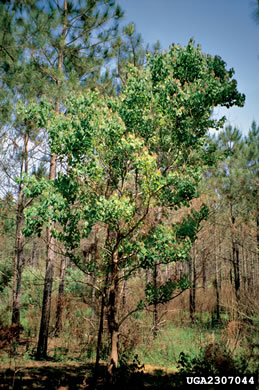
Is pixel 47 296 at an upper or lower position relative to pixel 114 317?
upper

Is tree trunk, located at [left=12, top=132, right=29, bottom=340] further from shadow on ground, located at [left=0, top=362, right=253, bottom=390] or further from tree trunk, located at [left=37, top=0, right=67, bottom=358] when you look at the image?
shadow on ground, located at [left=0, top=362, right=253, bottom=390]

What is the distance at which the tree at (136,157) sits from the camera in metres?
5.36

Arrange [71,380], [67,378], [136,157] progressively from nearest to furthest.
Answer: [136,157]
[71,380]
[67,378]

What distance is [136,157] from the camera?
5.21m

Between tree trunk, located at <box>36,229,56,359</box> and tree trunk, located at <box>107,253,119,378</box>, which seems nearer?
tree trunk, located at <box>107,253,119,378</box>

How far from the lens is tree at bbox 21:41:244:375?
211 inches

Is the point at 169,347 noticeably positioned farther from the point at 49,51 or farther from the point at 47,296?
the point at 49,51

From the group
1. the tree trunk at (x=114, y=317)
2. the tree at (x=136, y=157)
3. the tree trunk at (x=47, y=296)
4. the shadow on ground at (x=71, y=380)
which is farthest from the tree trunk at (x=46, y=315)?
the tree trunk at (x=114, y=317)

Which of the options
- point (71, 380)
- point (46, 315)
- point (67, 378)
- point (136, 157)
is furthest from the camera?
point (46, 315)

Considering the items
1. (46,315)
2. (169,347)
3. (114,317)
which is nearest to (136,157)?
(114,317)

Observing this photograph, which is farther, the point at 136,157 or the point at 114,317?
the point at 114,317

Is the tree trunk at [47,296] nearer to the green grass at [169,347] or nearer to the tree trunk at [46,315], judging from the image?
the tree trunk at [46,315]

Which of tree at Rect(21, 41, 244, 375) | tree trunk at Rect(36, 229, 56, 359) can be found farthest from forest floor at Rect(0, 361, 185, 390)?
tree at Rect(21, 41, 244, 375)

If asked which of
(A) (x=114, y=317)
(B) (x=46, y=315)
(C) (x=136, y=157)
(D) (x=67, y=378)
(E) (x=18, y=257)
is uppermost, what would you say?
(C) (x=136, y=157)
